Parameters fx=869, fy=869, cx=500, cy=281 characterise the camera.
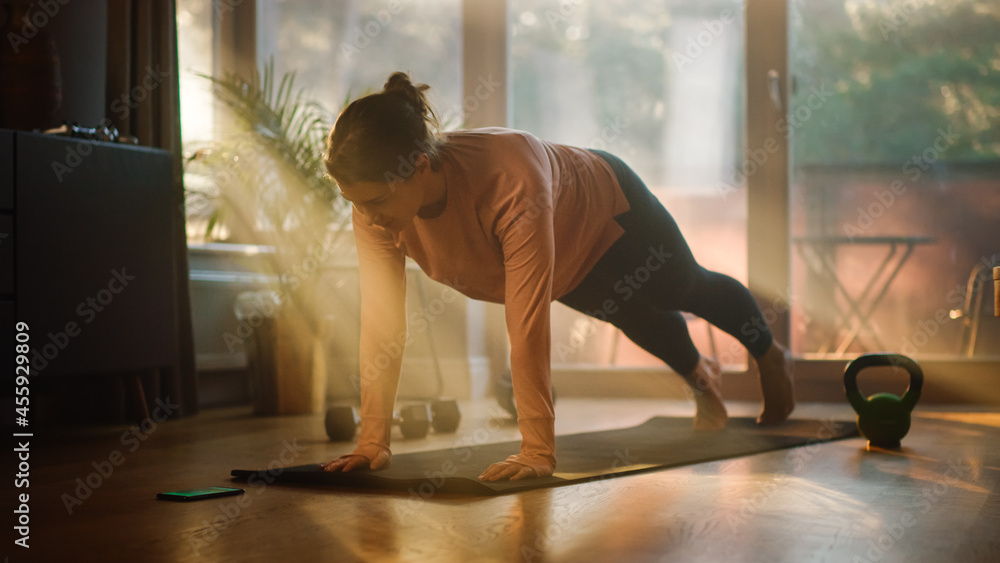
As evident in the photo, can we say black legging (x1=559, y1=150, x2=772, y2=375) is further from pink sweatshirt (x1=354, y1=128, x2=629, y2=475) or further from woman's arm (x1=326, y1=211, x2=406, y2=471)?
woman's arm (x1=326, y1=211, x2=406, y2=471)

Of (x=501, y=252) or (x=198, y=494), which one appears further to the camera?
(x=501, y=252)

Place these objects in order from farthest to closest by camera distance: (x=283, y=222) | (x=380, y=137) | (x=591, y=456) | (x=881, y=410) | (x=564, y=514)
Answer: (x=283, y=222) < (x=881, y=410) < (x=591, y=456) < (x=380, y=137) < (x=564, y=514)

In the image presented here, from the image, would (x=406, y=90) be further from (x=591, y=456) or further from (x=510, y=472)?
(x=591, y=456)

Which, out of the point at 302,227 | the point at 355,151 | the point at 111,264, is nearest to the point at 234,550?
the point at 355,151

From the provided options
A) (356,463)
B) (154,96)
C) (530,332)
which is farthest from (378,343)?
(154,96)

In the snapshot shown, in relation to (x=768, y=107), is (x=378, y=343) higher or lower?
lower

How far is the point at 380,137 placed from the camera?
147 centimetres

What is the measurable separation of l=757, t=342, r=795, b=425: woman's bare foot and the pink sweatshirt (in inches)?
30.8

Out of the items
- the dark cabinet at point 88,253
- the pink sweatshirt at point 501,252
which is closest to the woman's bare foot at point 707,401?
the pink sweatshirt at point 501,252

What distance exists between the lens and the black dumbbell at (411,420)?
232 centimetres

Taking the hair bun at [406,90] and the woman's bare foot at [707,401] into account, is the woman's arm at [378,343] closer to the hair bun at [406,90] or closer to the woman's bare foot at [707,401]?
the hair bun at [406,90]

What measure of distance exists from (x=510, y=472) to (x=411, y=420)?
856mm

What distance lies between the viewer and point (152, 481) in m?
1.70

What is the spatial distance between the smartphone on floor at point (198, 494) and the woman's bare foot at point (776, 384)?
1.51 meters
